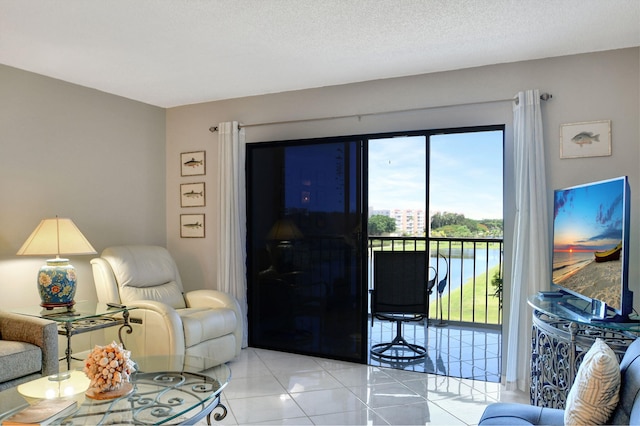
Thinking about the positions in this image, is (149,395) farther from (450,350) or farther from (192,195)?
(450,350)

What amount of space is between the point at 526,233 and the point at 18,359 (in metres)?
3.42

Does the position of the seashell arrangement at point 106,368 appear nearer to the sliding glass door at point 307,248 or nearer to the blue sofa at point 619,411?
the blue sofa at point 619,411

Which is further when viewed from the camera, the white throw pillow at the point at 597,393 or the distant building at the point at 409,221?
the distant building at the point at 409,221

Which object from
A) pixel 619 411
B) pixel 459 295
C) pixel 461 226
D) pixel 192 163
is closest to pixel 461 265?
pixel 459 295

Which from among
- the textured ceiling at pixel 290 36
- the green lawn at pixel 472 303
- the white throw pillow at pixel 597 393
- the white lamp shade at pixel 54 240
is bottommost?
the green lawn at pixel 472 303

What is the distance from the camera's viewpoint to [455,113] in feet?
12.2

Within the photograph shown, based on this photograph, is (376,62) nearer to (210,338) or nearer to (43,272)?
(210,338)

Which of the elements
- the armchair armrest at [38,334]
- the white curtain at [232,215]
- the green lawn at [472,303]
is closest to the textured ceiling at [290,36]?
the white curtain at [232,215]

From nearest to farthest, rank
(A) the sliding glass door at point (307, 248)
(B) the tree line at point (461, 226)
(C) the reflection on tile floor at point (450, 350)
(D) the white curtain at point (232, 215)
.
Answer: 1. (C) the reflection on tile floor at point (450, 350)
2. (A) the sliding glass door at point (307, 248)
3. (D) the white curtain at point (232, 215)
4. (B) the tree line at point (461, 226)

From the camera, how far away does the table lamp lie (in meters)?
3.31

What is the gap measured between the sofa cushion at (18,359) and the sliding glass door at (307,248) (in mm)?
2036

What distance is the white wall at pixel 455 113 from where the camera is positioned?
319cm

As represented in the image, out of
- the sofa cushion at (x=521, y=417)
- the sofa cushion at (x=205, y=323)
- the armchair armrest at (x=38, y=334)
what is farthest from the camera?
the sofa cushion at (x=205, y=323)

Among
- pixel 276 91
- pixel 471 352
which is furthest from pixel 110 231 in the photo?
pixel 471 352
